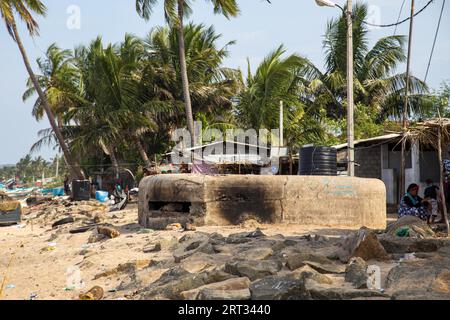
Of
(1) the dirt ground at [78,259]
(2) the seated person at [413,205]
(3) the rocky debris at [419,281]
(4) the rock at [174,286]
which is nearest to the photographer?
(3) the rocky debris at [419,281]

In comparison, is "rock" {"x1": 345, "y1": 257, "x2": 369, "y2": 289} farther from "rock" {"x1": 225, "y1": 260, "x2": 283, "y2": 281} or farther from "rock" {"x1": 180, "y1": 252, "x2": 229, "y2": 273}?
"rock" {"x1": 180, "y1": 252, "x2": 229, "y2": 273}

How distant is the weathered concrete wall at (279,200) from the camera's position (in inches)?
384

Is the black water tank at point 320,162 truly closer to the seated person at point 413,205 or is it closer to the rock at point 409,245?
the seated person at point 413,205

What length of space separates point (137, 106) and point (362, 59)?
11169 mm

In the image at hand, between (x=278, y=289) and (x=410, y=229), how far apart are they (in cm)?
358

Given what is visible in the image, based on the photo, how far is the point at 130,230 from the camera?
10750 millimetres

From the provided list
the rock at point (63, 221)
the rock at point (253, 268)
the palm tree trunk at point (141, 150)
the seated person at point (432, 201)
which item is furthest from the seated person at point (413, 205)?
the palm tree trunk at point (141, 150)

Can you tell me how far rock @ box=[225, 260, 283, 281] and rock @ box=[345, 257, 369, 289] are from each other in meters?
0.76

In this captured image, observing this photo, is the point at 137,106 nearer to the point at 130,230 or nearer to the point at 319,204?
the point at 130,230

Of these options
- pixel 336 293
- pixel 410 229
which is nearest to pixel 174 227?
pixel 410 229

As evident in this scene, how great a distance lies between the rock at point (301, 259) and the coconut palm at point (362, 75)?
19786mm

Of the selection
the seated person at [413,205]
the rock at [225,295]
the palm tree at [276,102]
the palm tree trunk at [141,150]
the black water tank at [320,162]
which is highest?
the palm tree at [276,102]

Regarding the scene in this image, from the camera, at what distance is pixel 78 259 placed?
8688mm

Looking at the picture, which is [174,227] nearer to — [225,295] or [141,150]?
[225,295]
